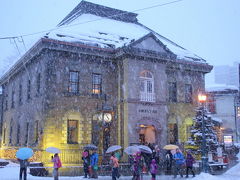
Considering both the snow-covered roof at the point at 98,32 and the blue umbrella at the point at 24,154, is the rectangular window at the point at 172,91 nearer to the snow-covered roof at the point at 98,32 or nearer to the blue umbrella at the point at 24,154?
the snow-covered roof at the point at 98,32

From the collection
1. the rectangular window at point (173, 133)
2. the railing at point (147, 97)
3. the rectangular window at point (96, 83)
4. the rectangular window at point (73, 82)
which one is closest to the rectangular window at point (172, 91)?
the rectangular window at point (173, 133)

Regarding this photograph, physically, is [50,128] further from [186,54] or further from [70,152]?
[186,54]

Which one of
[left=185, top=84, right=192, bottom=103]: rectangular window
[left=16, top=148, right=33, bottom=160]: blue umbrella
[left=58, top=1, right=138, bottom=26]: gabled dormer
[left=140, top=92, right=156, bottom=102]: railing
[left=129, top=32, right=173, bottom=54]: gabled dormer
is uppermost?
[left=58, top=1, right=138, bottom=26]: gabled dormer

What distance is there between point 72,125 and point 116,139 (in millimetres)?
3816

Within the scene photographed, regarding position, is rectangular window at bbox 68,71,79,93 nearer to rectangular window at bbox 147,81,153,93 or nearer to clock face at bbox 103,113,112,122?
clock face at bbox 103,113,112,122

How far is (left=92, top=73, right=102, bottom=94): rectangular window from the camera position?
27.0m

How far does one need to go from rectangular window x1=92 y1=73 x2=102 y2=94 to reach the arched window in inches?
134

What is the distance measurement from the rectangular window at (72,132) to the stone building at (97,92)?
68mm

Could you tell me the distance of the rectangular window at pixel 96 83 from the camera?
2697 centimetres

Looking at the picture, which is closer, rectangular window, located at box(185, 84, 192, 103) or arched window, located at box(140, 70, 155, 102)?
arched window, located at box(140, 70, 155, 102)

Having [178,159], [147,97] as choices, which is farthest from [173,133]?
[178,159]

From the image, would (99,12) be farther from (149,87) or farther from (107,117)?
(107,117)

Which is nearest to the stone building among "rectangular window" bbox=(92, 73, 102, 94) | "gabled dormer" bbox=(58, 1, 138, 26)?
"rectangular window" bbox=(92, 73, 102, 94)

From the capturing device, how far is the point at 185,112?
102 feet
